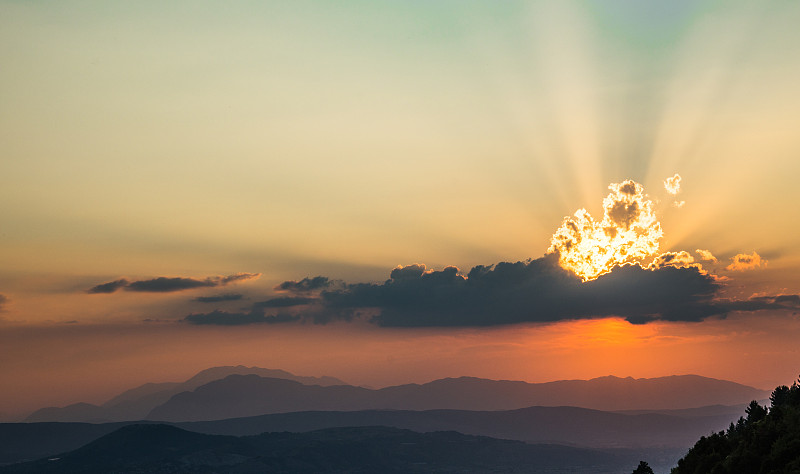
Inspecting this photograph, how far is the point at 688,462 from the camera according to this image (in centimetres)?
11125

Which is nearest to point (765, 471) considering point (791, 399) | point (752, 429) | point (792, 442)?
point (792, 442)

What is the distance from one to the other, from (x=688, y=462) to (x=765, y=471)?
83.7ft

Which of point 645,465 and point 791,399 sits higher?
point 791,399

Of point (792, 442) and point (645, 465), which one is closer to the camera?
point (792, 442)

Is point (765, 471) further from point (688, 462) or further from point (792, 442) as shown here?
point (688, 462)

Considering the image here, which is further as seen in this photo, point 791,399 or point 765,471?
point 791,399

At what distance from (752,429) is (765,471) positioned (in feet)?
46.0

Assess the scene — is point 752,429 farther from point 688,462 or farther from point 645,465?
point 645,465

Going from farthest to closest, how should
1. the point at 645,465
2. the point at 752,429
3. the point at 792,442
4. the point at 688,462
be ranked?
1. the point at 645,465
2. the point at 688,462
3. the point at 752,429
4. the point at 792,442

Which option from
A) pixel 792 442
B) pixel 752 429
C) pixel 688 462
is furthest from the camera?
pixel 688 462

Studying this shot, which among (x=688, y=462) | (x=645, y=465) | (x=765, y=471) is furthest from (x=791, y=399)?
(x=765, y=471)

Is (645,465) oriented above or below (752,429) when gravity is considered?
below

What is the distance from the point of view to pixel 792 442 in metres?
84.4

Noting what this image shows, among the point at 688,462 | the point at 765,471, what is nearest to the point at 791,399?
the point at 688,462
